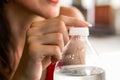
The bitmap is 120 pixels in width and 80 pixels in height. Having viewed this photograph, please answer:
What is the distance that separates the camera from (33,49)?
0.61 m

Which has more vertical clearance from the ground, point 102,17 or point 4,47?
point 4,47

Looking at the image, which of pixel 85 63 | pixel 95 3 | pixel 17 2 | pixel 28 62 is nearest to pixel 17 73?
pixel 28 62

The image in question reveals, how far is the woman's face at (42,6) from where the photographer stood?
0.81 meters

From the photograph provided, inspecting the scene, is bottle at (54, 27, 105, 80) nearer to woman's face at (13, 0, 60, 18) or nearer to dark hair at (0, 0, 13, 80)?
woman's face at (13, 0, 60, 18)

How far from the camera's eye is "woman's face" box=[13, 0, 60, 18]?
0.81 metres

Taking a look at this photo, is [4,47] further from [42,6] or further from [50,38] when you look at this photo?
[50,38]

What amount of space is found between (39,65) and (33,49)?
57mm

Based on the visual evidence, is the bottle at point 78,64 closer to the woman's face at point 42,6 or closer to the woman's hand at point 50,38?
the woman's hand at point 50,38

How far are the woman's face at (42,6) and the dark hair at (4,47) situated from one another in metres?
0.13

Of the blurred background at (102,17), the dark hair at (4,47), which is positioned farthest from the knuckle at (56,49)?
the blurred background at (102,17)

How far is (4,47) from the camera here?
1.03 meters

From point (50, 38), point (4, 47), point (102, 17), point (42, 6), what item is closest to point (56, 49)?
point (50, 38)

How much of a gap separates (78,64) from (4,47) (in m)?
0.44

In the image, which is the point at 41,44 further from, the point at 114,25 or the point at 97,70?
the point at 114,25
